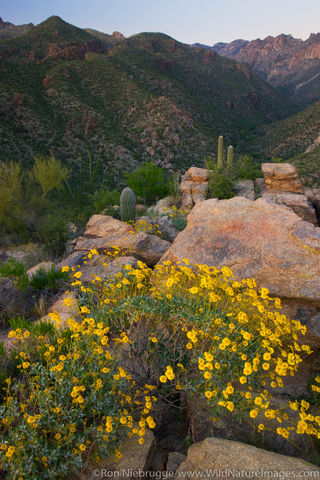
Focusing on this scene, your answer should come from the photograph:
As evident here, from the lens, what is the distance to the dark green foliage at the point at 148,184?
13.0 metres

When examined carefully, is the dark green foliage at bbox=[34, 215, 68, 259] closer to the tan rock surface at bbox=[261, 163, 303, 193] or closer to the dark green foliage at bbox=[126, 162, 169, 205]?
the dark green foliage at bbox=[126, 162, 169, 205]

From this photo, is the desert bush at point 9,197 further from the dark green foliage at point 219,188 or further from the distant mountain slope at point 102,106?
the distant mountain slope at point 102,106

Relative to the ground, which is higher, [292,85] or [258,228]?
[292,85]

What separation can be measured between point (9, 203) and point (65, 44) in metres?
45.4

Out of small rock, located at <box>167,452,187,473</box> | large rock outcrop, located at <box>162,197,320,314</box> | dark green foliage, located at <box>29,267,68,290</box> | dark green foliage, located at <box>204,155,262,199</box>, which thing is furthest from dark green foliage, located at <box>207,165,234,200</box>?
small rock, located at <box>167,452,187,473</box>

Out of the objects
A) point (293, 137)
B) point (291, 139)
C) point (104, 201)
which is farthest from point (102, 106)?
point (104, 201)

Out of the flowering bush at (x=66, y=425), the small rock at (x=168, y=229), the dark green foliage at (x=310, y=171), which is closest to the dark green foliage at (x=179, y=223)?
the small rock at (x=168, y=229)

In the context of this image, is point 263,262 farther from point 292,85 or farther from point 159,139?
point 292,85

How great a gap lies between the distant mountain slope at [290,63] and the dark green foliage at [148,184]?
85189mm

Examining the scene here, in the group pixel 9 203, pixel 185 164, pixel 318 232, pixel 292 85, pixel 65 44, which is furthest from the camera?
pixel 292 85

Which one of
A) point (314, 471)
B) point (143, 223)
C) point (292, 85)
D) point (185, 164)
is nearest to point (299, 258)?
point (314, 471)

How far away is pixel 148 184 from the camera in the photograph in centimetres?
1320

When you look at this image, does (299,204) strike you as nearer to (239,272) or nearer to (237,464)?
(239,272)

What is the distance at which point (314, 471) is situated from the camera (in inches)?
71.0
